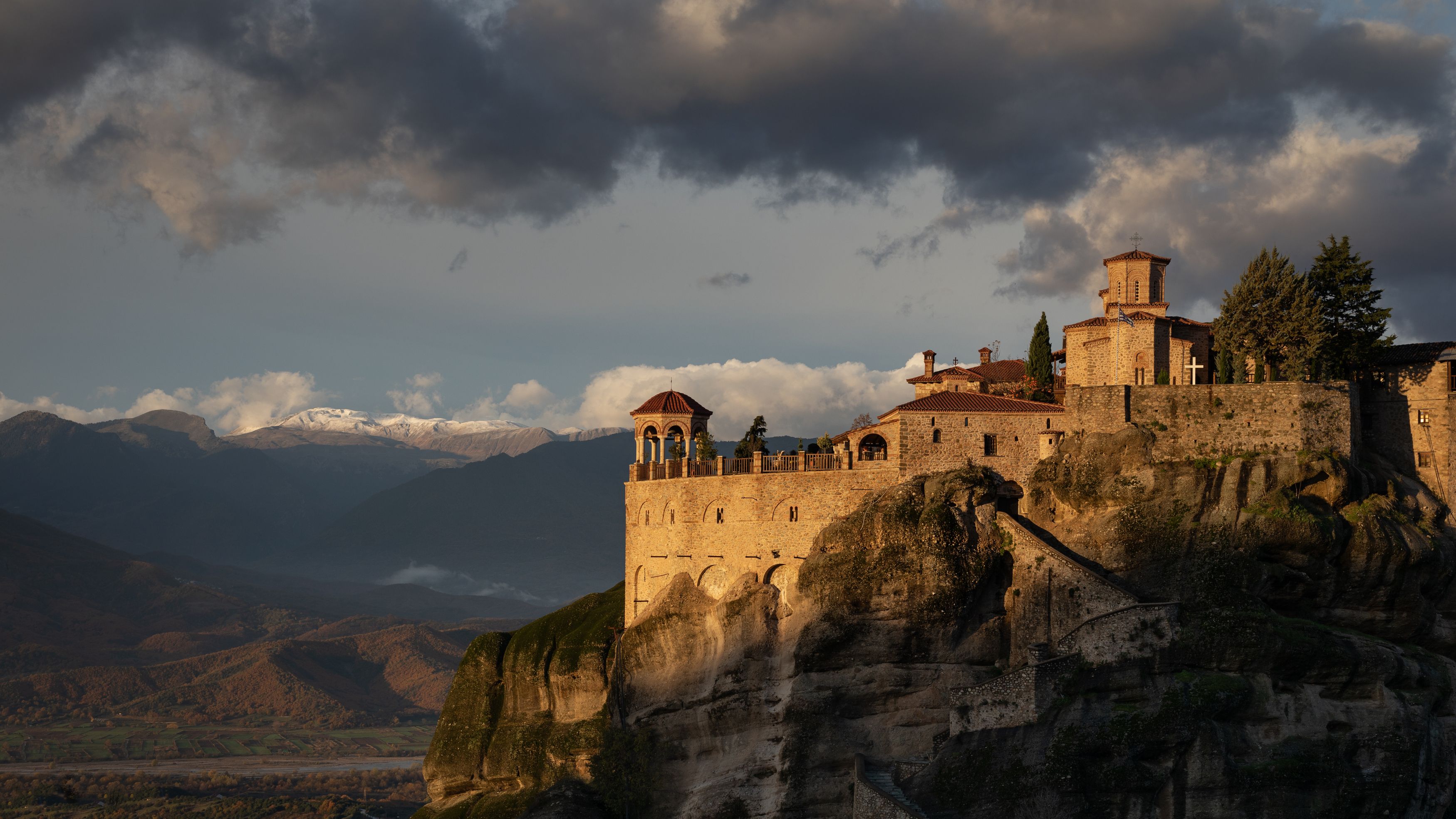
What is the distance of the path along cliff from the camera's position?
181 ft

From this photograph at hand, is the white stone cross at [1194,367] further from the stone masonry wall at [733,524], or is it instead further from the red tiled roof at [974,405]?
the stone masonry wall at [733,524]

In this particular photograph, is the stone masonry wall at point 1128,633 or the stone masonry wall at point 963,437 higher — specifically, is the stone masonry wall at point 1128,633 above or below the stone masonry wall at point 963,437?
below

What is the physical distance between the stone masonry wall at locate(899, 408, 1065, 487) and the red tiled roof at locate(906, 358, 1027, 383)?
14.1 metres

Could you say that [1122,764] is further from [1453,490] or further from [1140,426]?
[1453,490]

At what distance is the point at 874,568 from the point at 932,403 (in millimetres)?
9378

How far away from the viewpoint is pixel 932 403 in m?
67.6

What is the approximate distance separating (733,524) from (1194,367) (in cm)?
2598

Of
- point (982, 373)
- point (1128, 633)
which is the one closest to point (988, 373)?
point (982, 373)

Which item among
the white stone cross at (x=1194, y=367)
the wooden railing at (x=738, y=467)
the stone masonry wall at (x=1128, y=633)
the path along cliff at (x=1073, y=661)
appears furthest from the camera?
the wooden railing at (x=738, y=467)

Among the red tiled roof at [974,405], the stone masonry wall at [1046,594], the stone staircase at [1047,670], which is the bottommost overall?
the stone staircase at [1047,670]

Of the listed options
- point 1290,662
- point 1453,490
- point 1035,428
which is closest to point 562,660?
point 1035,428

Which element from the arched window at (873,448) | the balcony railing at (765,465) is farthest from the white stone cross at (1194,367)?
the balcony railing at (765,465)

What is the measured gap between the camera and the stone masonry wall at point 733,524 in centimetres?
6906

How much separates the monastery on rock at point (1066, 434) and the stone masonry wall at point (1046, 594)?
431 cm
